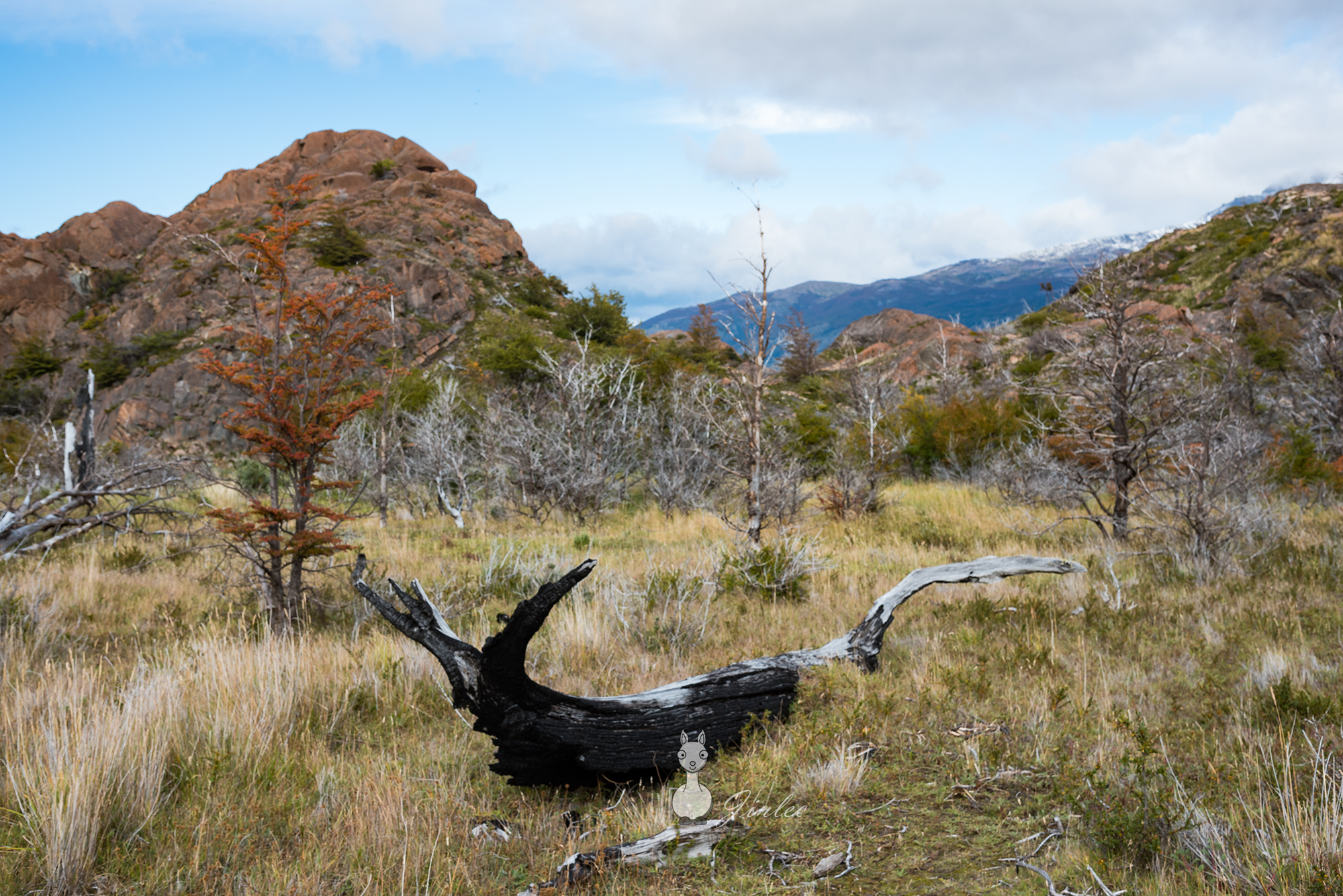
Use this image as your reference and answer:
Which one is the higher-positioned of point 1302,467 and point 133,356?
point 133,356

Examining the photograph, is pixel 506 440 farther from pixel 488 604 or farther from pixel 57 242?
pixel 57 242

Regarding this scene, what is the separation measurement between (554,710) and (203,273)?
53.0m

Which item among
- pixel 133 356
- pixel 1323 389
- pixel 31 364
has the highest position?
pixel 31 364

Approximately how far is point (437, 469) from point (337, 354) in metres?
8.81

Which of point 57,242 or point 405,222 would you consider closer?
point 405,222

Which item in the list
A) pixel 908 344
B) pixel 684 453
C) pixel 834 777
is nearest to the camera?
pixel 834 777

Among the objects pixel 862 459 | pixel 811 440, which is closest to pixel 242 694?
pixel 862 459

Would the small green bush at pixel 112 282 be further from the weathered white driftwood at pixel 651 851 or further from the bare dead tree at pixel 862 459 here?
the weathered white driftwood at pixel 651 851

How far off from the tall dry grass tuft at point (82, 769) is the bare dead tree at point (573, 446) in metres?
9.70

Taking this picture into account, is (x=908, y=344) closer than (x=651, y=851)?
No

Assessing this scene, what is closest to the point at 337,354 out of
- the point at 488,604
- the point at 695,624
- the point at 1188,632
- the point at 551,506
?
the point at 488,604

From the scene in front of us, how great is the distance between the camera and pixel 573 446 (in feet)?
47.8

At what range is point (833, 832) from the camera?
279cm

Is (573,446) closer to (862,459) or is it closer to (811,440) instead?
(811,440)
